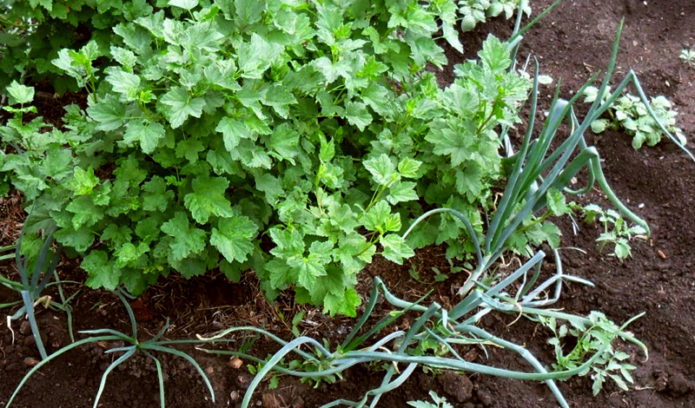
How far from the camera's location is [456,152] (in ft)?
6.26

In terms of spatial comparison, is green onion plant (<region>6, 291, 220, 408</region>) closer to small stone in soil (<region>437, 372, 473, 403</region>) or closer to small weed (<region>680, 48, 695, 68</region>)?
small stone in soil (<region>437, 372, 473, 403</region>)

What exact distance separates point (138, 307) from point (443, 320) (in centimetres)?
92

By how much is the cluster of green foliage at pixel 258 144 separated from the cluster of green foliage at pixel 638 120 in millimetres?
802

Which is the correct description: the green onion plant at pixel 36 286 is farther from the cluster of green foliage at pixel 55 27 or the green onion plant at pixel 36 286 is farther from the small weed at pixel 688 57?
the small weed at pixel 688 57

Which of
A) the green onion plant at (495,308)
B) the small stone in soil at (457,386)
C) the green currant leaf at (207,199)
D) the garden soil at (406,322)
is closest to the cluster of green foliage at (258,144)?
the green currant leaf at (207,199)

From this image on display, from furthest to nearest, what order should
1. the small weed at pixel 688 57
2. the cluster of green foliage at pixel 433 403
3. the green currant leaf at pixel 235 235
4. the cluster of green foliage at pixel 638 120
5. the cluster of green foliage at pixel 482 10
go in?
1. the small weed at pixel 688 57
2. the cluster of green foliage at pixel 482 10
3. the cluster of green foliage at pixel 638 120
4. the cluster of green foliage at pixel 433 403
5. the green currant leaf at pixel 235 235

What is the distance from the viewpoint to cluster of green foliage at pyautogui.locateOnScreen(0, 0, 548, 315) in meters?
1.59

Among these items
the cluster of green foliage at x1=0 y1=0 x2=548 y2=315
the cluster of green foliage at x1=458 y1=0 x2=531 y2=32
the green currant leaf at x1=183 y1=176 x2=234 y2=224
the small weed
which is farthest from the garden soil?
the cluster of green foliage at x1=458 y1=0 x2=531 y2=32

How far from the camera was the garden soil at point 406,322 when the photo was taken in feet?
6.36

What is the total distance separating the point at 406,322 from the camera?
214 cm

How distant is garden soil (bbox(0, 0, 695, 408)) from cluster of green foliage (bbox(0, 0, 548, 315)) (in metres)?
0.24

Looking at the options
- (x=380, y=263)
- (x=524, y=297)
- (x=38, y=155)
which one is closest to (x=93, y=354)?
(x=38, y=155)

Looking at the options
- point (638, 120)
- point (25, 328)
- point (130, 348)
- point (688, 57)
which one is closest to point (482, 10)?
point (638, 120)

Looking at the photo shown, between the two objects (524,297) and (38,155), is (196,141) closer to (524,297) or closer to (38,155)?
(38,155)
